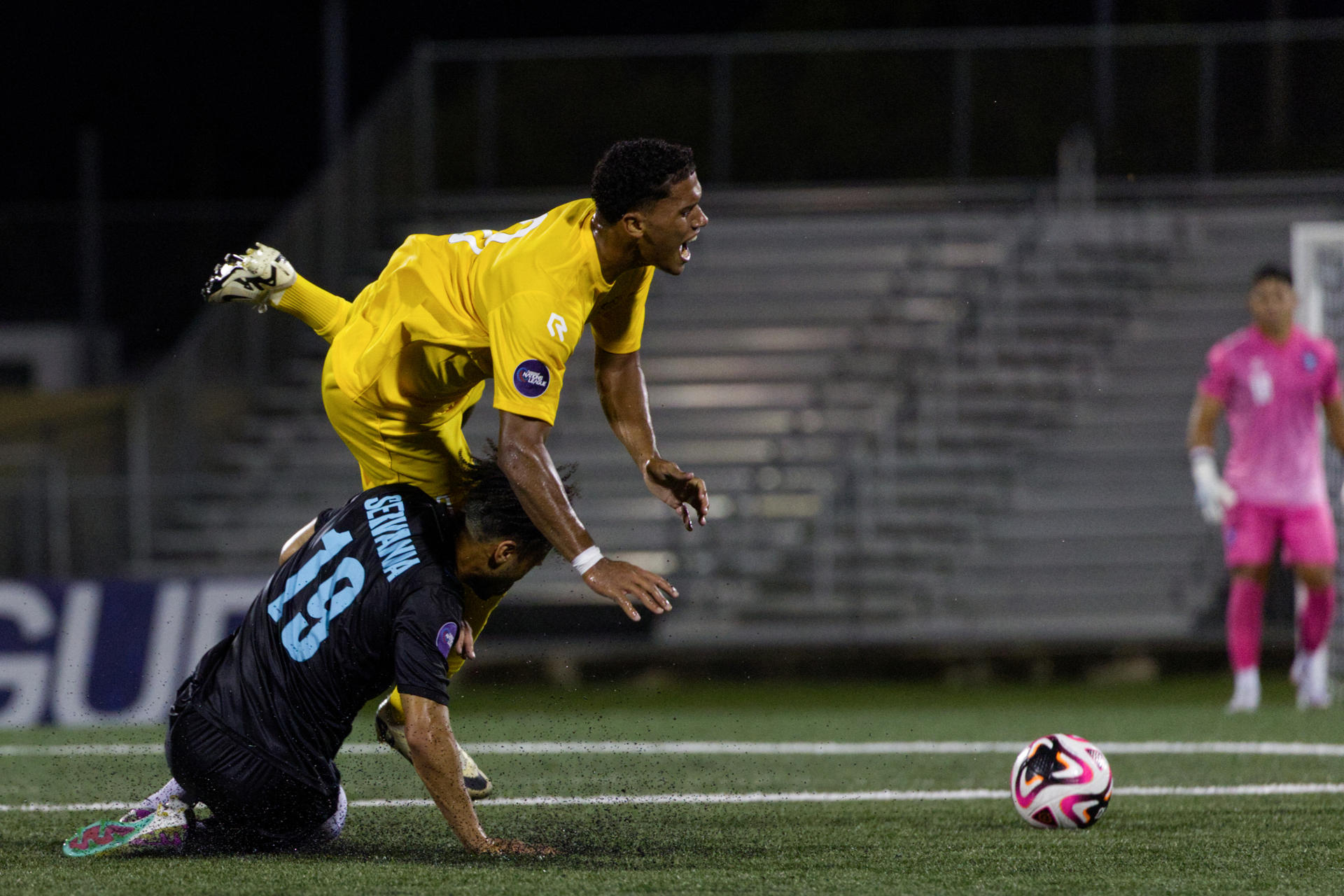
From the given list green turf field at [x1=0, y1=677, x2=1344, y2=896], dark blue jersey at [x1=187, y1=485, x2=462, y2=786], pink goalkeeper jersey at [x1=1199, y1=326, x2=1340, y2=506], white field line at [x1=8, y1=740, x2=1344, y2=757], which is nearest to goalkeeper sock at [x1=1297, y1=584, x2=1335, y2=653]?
pink goalkeeper jersey at [x1=1199, y1=326, x2=1340, y2=506]

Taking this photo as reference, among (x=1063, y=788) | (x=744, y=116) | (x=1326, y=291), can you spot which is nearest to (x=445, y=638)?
(x=1063, y=788)

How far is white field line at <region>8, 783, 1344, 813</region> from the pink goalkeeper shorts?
345 cm

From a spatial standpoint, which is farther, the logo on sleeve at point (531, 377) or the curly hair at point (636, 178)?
the curly hair at point (636, 178)

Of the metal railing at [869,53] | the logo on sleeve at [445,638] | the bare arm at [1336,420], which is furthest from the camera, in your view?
the metal railing at [869,53]

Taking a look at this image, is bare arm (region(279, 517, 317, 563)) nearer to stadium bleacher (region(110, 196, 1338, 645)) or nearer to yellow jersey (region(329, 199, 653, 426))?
A: yellow jersey (region(329, 199, 653, 426))

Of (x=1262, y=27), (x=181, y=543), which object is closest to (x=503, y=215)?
(x=181, y=543)

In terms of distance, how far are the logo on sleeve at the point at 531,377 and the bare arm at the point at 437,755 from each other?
0.93 metres

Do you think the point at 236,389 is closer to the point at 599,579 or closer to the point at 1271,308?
the point at 1271,308

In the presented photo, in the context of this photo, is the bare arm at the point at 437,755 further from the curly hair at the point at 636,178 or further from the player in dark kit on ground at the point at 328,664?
the curly hair at the point at 636,178

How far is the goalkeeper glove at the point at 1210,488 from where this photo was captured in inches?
370

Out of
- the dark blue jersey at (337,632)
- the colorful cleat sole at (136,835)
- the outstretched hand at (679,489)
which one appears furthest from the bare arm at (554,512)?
the colorful cleat sole at (136,835)

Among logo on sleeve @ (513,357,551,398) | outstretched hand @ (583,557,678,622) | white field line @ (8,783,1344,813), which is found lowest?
white field line @ (8,783,1344,813)

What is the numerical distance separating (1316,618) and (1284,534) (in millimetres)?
492

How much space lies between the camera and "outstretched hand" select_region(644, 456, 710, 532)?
530cm
